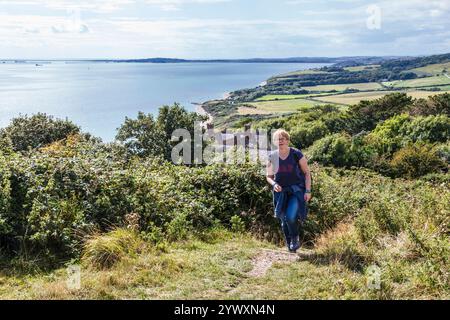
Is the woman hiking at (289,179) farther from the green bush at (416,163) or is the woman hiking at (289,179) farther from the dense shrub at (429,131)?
the dense shrub at (429,131)

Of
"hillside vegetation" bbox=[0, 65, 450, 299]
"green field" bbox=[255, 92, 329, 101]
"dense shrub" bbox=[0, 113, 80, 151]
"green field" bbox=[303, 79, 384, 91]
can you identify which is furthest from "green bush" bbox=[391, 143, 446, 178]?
"green field" bbox=[303, 79, 384, 91]

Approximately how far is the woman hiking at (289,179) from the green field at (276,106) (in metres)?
125

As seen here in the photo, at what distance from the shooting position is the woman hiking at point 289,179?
6699mm

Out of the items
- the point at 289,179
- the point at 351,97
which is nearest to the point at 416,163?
the point at 289,179

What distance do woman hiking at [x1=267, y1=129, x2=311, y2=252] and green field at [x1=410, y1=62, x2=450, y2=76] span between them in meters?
188

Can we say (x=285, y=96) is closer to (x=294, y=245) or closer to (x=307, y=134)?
(x=307, y=134)

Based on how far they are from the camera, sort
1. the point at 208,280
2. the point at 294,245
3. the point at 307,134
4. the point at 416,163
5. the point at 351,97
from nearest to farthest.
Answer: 1. the point at 208,280
2. the point at 294,245
3. the point at 416,163
4. the point at 307,134
5. the point at 351,97

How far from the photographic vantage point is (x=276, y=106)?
476 ft

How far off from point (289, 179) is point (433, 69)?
204 m

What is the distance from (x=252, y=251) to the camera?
6961 mm

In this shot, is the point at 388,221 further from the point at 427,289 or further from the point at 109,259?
the point at 109,259

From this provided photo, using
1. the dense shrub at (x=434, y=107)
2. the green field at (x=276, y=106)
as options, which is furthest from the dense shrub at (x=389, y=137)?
the green field at (x=276, y=106)

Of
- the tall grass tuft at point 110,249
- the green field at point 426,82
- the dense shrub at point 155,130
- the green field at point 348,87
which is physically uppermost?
the green field at point 426,82
